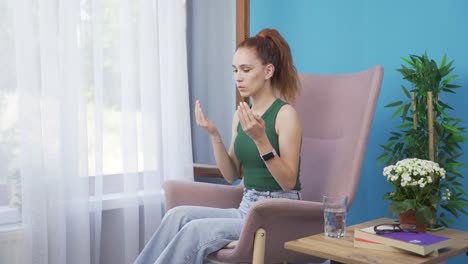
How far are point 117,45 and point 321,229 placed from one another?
1294mm

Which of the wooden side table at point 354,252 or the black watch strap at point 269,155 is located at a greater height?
the black watch strap at point 269,155

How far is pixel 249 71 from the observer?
6.97 ft

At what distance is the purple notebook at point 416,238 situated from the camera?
5.30 feet

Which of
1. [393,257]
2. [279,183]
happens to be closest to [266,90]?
[279,183]

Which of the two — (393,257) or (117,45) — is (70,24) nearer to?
(117,45)

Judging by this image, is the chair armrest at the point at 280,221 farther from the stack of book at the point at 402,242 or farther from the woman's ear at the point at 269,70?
the woman's ear at the point at 269,70

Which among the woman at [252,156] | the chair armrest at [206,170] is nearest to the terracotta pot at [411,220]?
the woman at [252,156]

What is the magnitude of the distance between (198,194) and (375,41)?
993 millimetres

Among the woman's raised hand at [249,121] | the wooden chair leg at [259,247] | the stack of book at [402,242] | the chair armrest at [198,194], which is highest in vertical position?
the woman's raised hand at [249,121]

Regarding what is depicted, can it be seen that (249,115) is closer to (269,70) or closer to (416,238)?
(269,70)

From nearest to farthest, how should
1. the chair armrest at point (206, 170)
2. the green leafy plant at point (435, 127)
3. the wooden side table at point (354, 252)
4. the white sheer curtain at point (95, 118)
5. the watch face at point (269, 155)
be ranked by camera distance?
the wooden side table at point (354, 252) → the watch face at point (269, 155) → the green leafy plant at point (435, 127) → the white sheer curtain at point (95, 118) → the chair armrest at point (206, 170)

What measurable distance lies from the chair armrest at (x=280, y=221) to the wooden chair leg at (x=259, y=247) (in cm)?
2

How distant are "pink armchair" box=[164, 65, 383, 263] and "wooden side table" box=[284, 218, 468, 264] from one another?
0.45 ft

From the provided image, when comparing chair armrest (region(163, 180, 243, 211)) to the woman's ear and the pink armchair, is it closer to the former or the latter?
the pink armchair
